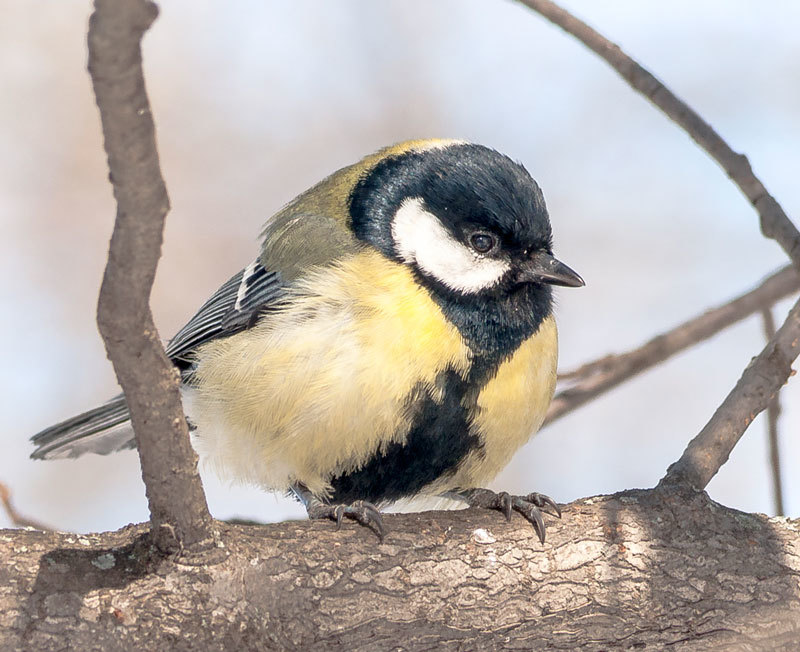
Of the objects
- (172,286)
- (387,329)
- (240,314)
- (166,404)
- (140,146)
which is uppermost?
(172,286)

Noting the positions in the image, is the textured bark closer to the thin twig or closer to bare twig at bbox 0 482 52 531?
the thin twig

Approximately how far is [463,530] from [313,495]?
0.58m

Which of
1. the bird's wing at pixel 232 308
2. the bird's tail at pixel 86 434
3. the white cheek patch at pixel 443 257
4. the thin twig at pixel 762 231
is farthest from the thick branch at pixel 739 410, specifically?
the bird's tail at pixel 86 434

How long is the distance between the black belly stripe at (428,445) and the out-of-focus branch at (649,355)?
0.71m

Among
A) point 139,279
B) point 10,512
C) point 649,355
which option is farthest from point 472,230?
point 10,512

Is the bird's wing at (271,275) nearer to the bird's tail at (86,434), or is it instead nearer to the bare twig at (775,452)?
the bird's tail at (86,434)

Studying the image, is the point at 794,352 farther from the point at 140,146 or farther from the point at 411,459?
the point at 140,146

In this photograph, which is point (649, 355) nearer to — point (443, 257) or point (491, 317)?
point (491, 317)

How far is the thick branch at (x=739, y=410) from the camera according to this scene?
8.66 feet

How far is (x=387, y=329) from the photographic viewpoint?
8.72ft

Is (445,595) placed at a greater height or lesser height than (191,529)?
lesser

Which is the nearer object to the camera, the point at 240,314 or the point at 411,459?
the point at 411,459

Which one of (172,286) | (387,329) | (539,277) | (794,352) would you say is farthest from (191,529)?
(172,286)

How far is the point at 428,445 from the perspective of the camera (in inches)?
109
